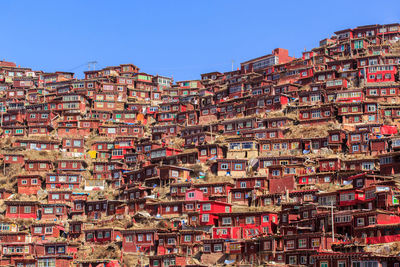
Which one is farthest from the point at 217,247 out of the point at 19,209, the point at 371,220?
the point at 19,209

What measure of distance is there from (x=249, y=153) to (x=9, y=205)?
Answer: 34.5m

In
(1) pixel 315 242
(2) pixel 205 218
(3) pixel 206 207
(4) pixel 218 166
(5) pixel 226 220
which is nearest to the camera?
(1) pixel 315 242

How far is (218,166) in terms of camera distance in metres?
97.0

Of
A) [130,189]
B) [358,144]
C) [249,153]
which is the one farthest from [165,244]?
[358,144]

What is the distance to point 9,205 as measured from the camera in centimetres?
9475

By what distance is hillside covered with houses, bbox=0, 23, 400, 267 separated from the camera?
73688 millimetres

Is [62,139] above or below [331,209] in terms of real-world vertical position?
above

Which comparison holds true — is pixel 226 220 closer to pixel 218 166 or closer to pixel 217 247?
pixel 217 247

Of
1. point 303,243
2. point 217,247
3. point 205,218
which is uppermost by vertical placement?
point 205,218

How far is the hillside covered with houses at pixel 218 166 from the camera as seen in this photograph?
73688 millimetres

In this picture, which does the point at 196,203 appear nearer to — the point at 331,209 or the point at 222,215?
the point at 222,215

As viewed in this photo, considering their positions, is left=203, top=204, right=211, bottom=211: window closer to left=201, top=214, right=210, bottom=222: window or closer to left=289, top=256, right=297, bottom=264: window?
left=201, top=214, right=210, bottom=222: window

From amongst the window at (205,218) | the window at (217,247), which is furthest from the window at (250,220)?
the window at (217,247)

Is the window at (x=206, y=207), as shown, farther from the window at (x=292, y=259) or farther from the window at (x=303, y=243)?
the window at (x=292, y=259)
